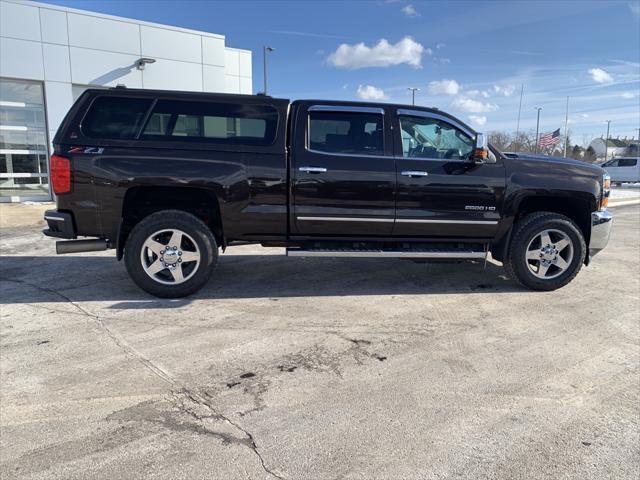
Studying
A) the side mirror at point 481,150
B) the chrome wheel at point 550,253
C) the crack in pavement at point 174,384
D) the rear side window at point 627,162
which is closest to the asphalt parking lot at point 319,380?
the crack in pavement at point 174,384

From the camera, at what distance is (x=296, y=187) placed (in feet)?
16.9

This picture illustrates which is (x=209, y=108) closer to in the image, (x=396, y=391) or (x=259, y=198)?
(x=259, y=198)

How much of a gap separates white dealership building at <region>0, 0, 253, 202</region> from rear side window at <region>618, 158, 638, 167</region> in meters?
28.6

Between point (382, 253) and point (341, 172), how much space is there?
39.5 inches

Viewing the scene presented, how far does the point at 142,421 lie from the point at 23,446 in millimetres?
613

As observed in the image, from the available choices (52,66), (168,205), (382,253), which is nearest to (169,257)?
(168,205)

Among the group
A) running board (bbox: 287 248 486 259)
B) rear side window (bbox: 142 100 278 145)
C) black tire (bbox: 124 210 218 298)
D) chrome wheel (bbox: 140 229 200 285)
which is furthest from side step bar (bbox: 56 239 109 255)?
running board (bbox: 287 248 486 259)

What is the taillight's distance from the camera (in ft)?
15.8

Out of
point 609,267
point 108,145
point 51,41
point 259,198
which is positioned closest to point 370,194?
point 259,198

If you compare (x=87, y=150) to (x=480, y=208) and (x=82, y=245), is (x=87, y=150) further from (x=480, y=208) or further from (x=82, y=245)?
(x=480, y=208)

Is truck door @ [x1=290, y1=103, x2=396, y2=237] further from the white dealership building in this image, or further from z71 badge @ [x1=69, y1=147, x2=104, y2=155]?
the white dealership building

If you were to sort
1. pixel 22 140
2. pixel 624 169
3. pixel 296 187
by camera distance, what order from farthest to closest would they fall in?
pixel 624 169
pixel 22 140
pixel 296 187

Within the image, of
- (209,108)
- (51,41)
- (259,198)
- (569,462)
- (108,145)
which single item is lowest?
(569,462)

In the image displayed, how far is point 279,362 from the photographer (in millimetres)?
3699
